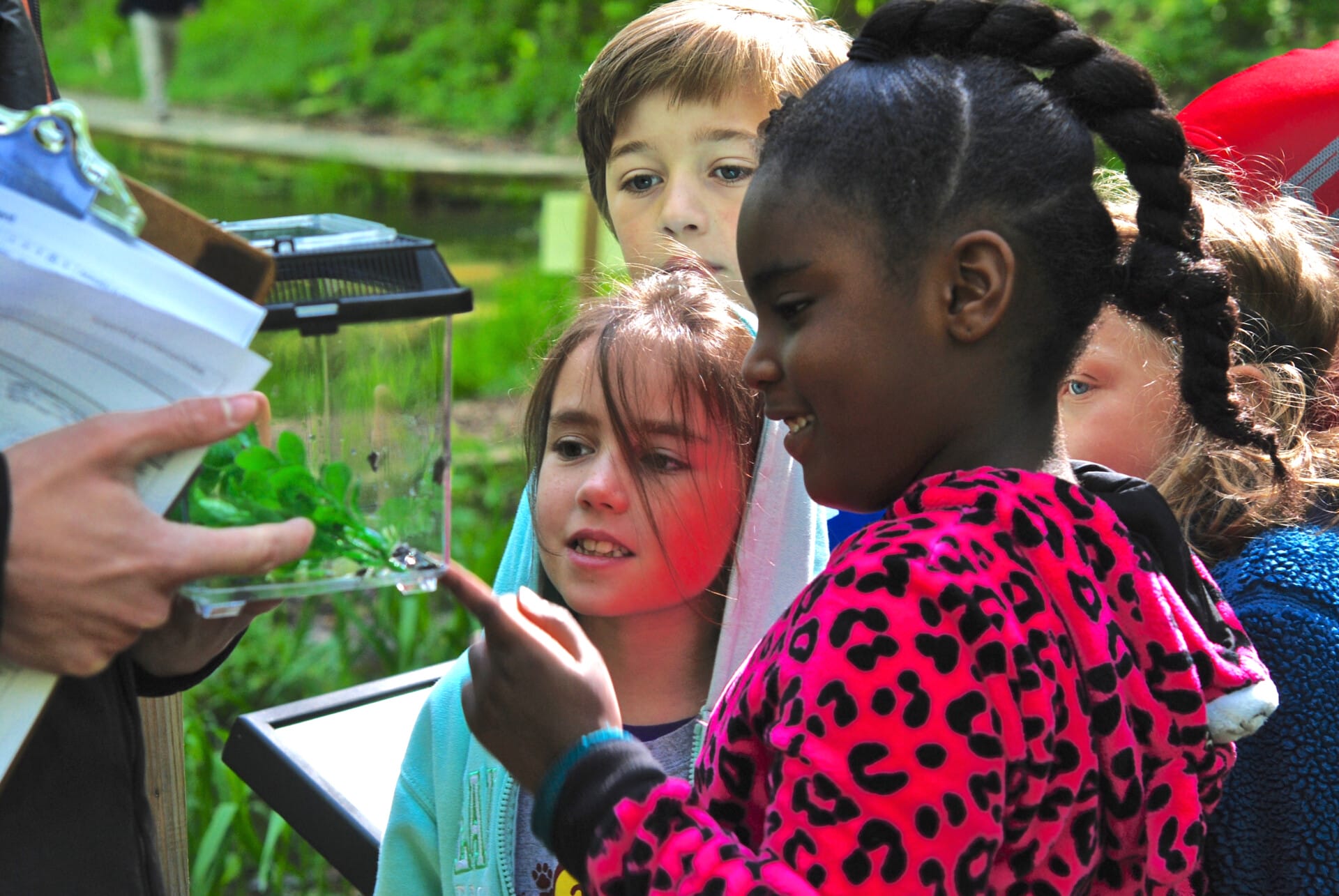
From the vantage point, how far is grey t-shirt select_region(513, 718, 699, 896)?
5.11ft

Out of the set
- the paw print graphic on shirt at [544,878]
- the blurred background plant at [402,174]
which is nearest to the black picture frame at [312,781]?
the paw print graphic on shirt at [544,878]

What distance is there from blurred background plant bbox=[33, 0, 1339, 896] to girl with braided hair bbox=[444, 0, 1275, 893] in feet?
1.20

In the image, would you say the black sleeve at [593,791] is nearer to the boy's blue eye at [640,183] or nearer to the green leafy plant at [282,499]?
the green leafy plant at [282,499]

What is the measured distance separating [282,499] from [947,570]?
21.1 inches

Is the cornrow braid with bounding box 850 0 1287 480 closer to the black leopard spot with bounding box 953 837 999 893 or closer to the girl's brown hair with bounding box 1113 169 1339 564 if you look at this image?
the girl's brown hair with bounding box 1113 169 1339 564

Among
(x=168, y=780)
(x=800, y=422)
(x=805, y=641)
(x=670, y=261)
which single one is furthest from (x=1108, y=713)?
(x=168, y=780)

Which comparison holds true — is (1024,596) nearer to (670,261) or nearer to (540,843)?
(540,843)

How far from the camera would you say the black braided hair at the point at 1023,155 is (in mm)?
1111

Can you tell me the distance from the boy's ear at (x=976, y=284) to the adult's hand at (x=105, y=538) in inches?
22.5

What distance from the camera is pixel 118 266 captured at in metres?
0.92

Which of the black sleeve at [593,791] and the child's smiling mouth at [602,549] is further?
the child's smiling mouth at [602,549]

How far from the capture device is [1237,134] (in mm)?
2033

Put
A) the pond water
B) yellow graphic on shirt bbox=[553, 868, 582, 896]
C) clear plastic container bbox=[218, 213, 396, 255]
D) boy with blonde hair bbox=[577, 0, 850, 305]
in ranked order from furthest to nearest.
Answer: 1. the pond water
2. boy with blonde hair bbox=[577, 0, 850, 305]
3. yellow graphic on shirt bbox=[553, 868, 582, 896]
4. clear plastic container bbox=[218, 213, 396, 255]

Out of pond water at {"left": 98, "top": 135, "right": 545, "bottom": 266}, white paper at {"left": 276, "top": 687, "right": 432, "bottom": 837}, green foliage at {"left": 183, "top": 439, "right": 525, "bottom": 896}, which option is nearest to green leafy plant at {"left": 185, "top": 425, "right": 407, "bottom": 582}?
white paper at {"left": 276, "top": 687, "right": 432, "bottom": 837}
